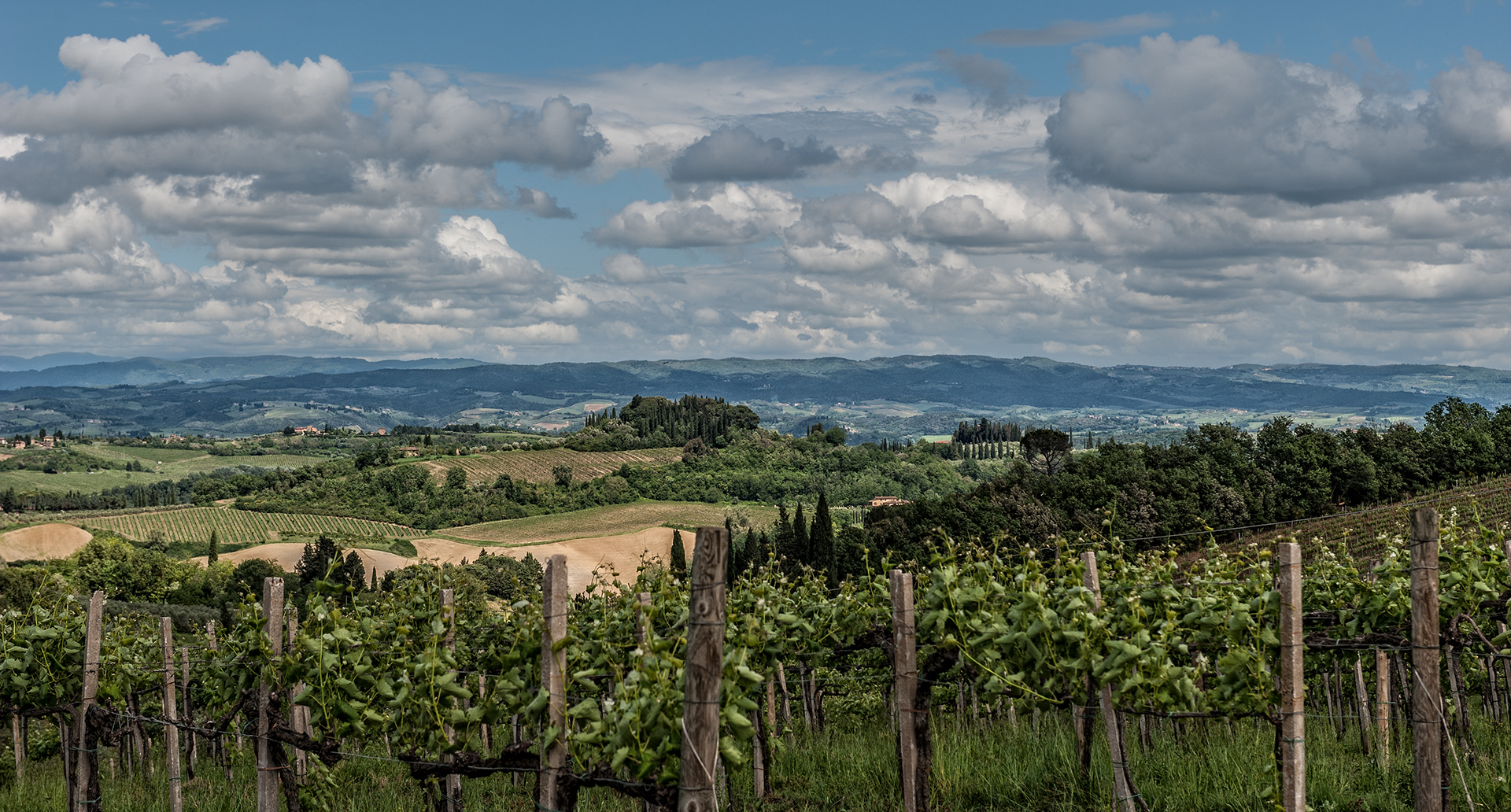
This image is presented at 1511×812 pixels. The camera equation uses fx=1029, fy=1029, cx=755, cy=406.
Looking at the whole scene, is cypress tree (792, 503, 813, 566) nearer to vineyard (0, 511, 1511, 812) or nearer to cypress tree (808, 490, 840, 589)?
cypress tree (808, 490, 840, 589)

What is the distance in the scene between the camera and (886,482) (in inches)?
5965

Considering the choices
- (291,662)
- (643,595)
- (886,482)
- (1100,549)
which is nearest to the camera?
(291,662)

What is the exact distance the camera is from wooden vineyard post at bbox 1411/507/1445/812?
18.5ft

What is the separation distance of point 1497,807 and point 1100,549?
3.91 m

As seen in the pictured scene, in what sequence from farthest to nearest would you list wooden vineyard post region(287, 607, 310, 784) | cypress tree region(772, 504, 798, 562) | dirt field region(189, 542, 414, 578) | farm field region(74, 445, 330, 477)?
farm field region(74, 445, 330, 477)
dirt field region(189, 542, 414, 578)
cypress tree region(772, 504, 798, 562)
wooden vineyard post region(287, 607, 310, 784)

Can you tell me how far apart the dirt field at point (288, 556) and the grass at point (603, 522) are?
15877mm

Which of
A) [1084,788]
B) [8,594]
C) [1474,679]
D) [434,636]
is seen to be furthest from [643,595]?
[8,594]

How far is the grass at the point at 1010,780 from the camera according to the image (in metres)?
7.30

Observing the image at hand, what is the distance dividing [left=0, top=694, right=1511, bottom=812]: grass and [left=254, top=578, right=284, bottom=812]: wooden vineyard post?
159 cm

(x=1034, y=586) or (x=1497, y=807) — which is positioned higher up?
(x=1034, y=586)

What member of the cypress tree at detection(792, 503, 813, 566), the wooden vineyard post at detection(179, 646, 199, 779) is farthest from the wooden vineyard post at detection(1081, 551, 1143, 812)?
the cypress tree at detection(792, 503, 813, 566)

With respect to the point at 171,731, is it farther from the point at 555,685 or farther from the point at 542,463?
the point at 542,463

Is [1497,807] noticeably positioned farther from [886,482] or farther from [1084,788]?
[886,482]

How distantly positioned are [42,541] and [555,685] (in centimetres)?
10267
